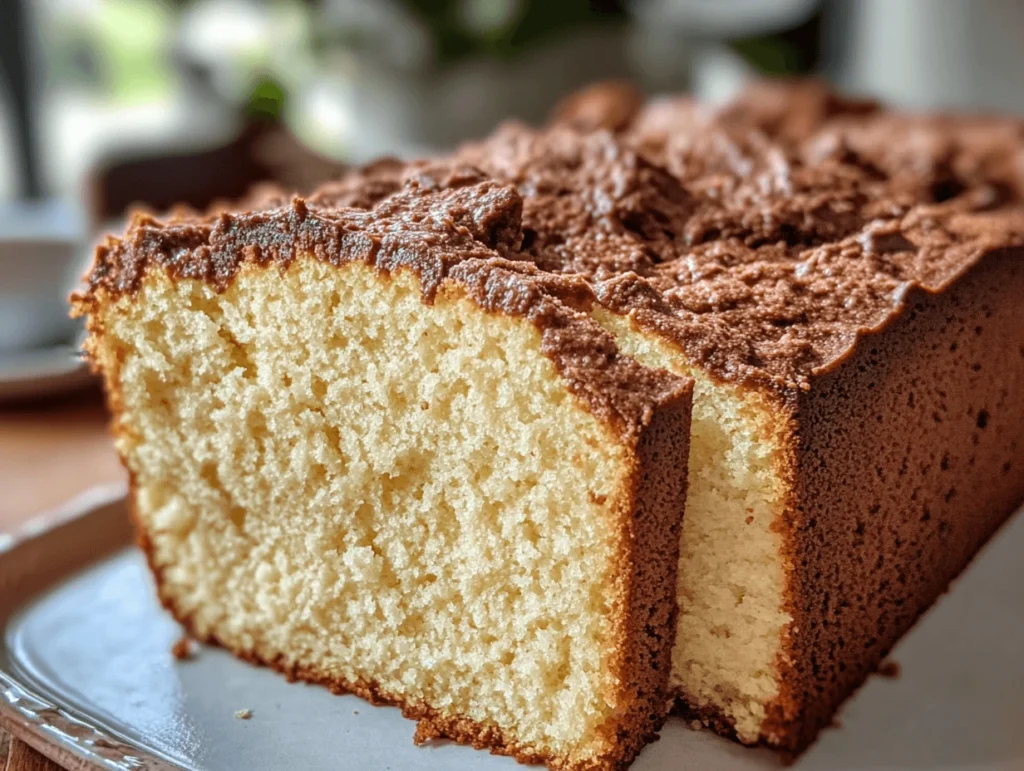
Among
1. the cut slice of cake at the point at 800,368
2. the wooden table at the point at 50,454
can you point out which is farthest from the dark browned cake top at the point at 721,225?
the wooden table at the point at 50,454

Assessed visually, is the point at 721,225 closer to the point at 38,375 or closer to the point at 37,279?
the point at 38,375

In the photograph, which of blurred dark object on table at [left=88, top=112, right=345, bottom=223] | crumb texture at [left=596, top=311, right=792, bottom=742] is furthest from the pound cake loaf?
blurred dark object on table at [left=88, top=112, right=345, bottom=223]

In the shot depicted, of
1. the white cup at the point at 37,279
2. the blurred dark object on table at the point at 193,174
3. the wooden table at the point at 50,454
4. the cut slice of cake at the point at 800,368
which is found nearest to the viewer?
the cut slice of cake at the point at 800,368

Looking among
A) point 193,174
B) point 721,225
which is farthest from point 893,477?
point 193,174

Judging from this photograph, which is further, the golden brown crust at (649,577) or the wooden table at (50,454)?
the wooden table at (50,454)

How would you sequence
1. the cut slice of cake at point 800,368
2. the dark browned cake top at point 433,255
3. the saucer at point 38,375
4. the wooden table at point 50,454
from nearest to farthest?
the dark browned cake top at point 433,255, the cut slice of cake at point 800,368, the wooden table at point 50,454, the saucer at point 38,375

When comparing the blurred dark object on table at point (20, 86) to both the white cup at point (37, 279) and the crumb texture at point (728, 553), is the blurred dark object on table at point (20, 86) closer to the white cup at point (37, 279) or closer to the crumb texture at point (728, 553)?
the white cup at point (37, 279)

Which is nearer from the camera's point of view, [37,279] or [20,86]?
[37,279]
